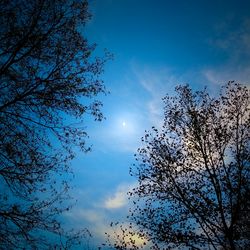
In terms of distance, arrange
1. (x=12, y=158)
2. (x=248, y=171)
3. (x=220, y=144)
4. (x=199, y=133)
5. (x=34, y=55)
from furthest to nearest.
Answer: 1. (x=199, y=133)
2. (x=220, y=144)
3. (x=248, y=171)
4. (x=34, y=55)
5. (x=12, y=158)

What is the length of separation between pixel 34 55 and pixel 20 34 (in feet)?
2.53

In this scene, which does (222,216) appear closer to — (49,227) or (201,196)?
(201,196)

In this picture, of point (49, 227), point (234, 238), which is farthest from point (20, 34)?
point (234, 238)

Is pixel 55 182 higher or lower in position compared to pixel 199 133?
lower

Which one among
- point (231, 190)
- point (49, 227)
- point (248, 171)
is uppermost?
point (248, 171)

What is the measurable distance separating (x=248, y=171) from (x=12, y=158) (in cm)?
1098

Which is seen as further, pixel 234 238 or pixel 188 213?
pixel 188 213

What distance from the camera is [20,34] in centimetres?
836

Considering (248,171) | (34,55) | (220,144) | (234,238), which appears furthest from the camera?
(220,144)

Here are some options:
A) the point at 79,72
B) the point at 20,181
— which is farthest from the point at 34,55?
the point at 20,181

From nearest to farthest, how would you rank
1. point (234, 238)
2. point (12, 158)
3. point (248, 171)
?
point (12, 158) < point (234, 238) < point (248, 171)

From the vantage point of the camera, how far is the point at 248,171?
13.0m

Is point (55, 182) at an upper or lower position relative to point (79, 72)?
lower

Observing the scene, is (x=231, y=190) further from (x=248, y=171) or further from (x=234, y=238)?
(x=234, y=238)
